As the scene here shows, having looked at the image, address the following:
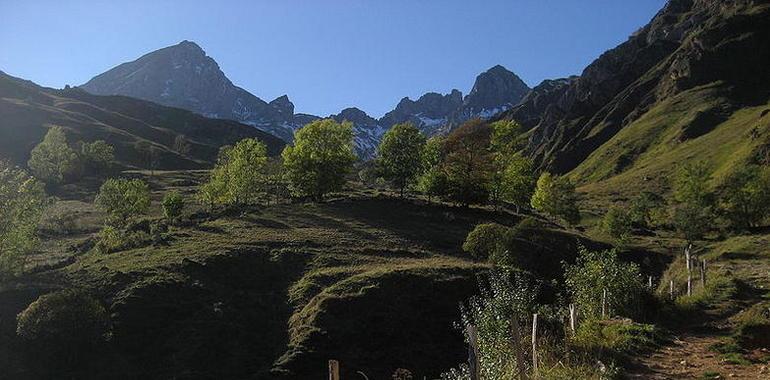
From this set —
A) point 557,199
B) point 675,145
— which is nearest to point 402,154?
point 557,199

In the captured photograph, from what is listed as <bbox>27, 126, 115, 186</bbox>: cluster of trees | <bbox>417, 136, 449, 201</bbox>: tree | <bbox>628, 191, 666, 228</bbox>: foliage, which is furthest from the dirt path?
<bbox>27, 126, 115, 186</bbox>: cluster of trees

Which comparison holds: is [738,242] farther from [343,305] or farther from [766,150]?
[766,150]

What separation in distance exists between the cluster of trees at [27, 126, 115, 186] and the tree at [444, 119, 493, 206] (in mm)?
83461

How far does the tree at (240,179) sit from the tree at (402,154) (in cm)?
1967

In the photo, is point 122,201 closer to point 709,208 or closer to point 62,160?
point 62,160

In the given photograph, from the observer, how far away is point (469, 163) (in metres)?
84.8

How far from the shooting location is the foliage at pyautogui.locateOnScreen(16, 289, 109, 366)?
34.8 meters

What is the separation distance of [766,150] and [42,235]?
137 metres

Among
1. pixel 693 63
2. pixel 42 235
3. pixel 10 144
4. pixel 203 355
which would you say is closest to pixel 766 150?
pixel 693 63

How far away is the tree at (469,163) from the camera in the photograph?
8288 centimetres

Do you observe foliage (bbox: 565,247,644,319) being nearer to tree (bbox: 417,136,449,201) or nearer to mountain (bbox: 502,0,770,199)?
tree (bbox: 417,136,449,201)

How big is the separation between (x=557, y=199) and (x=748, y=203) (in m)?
27.2

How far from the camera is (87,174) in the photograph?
414 feet

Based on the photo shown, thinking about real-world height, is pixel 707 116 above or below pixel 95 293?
above
